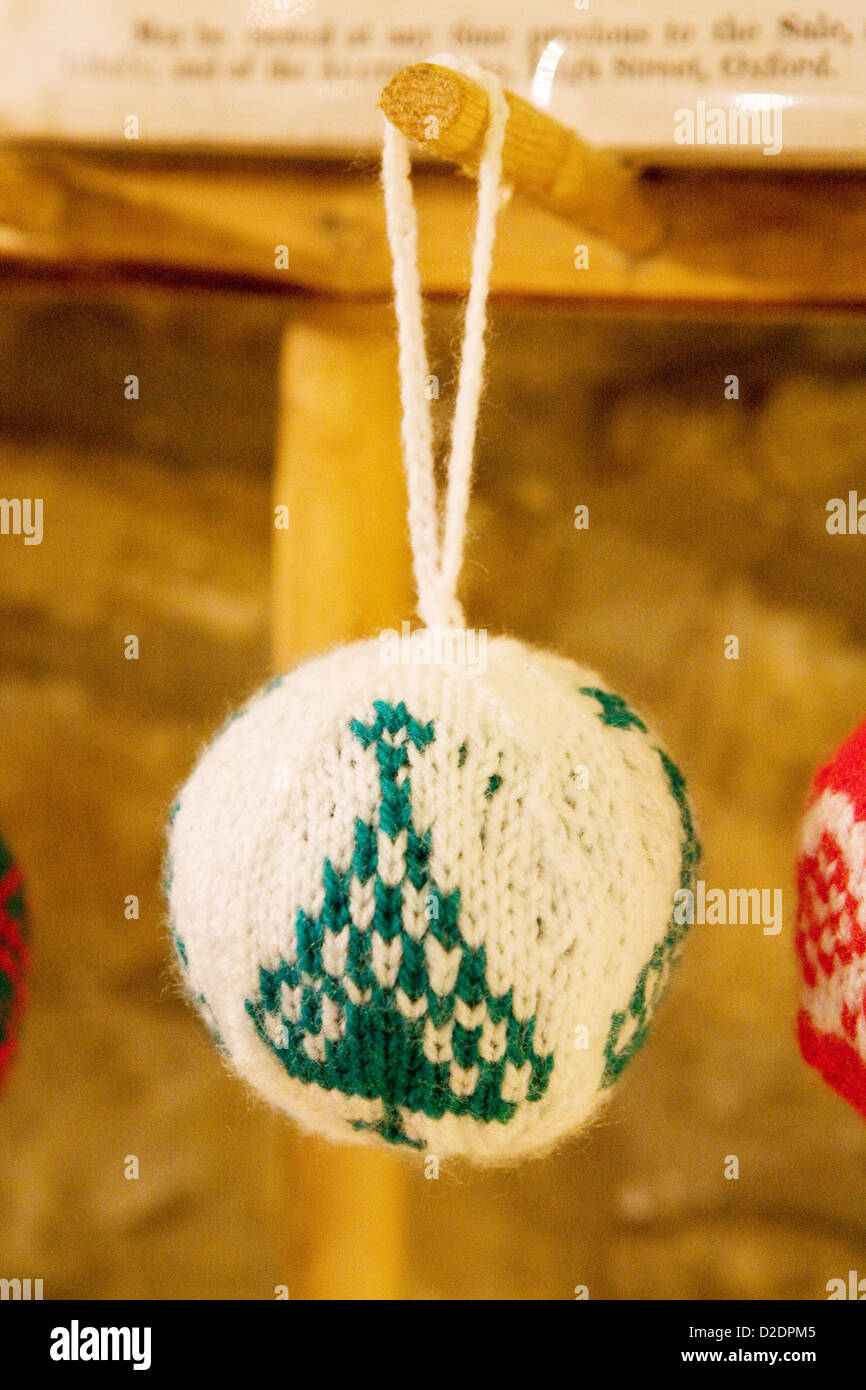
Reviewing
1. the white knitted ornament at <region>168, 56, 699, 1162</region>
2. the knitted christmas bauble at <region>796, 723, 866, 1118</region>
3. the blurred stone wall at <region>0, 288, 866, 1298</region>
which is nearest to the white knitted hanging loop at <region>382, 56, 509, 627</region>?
the white knitted ornament at <region>168, 56, 699, 1162</region>

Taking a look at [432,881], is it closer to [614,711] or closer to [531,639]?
[614,711]

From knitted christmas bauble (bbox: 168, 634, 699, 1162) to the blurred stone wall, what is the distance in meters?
0.39

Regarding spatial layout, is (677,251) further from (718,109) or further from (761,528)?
(761,528)

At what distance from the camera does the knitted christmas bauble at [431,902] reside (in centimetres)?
33

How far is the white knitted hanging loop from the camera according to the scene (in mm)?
345

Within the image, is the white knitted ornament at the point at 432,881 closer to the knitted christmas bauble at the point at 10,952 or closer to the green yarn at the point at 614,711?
the green yarn at the point at 614,711

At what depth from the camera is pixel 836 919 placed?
0.37 m

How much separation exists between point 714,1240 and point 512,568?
485 mm

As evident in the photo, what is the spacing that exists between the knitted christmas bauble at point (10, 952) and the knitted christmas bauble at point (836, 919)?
0.32 m

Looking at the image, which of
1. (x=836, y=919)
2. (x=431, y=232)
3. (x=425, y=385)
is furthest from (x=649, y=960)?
(x=431, y=232)

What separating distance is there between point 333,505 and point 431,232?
134 mm

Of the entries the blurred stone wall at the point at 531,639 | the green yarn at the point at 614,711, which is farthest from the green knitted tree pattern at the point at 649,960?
the blurred stone wall at the point at 531,639

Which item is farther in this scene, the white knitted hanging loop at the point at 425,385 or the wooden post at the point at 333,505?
the wooden post at the point at 333,505

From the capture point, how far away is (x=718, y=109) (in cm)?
46
